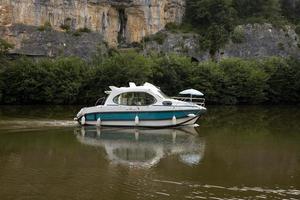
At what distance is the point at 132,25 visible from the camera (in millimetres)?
79438

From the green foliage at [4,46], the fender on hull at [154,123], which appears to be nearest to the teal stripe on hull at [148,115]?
the fender on hull at [154,123]

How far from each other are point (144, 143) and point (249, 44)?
2289 inches

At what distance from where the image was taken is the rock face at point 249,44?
76562mm

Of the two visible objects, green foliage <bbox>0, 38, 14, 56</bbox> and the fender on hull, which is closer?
the fender on hull

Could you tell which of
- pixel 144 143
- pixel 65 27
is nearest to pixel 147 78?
pixel 65 27

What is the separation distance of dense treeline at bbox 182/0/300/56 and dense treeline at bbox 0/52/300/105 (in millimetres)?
13264

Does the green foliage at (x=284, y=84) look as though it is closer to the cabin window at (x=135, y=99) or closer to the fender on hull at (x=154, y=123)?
the fender on hull at (x=154, y=123)

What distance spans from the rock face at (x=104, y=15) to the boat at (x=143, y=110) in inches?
1607

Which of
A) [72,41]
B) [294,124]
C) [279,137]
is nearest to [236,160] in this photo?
[279,137]

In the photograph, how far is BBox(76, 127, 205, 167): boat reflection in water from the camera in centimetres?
1900

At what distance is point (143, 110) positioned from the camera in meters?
29.3

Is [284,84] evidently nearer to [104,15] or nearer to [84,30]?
[84,30]

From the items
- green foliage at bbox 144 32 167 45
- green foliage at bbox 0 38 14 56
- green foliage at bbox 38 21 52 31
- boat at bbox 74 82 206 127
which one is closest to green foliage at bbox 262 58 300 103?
green foliage at bbox 144 32 167 45

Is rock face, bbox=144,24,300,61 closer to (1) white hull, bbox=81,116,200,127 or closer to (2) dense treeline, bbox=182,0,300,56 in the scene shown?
(2) dense treeline, bbox=182,0,300,56
